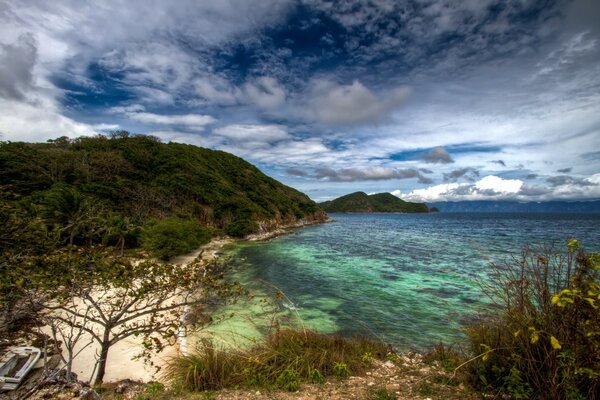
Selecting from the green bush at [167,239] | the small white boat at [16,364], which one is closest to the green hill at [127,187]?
the green bush at [167,239]

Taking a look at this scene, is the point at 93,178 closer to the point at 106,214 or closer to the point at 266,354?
the point at 106,214

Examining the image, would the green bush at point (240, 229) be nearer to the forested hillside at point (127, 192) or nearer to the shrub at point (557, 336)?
the forested hillside at point (127, 192)

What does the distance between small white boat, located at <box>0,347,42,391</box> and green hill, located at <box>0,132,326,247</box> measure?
11455 millimetres

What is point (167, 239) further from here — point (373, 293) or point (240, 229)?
point (240, 229)

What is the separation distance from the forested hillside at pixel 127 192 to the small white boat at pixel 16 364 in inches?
164

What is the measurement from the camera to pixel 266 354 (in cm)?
695

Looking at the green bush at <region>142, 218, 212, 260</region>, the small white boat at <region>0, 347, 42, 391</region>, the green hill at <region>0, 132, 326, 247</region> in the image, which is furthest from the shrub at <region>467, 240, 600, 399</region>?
the green bush at <region>142, 218, 212, 260</region>

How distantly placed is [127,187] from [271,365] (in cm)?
5236

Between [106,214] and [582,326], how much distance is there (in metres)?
40.7

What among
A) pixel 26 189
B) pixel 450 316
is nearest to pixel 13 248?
pixel 450 316

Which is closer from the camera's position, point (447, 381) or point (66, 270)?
point (447, 381)

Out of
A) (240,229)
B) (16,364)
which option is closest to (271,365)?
(16,364)

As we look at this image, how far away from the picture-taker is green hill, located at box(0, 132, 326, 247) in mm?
29125

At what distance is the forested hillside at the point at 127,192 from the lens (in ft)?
91.4
